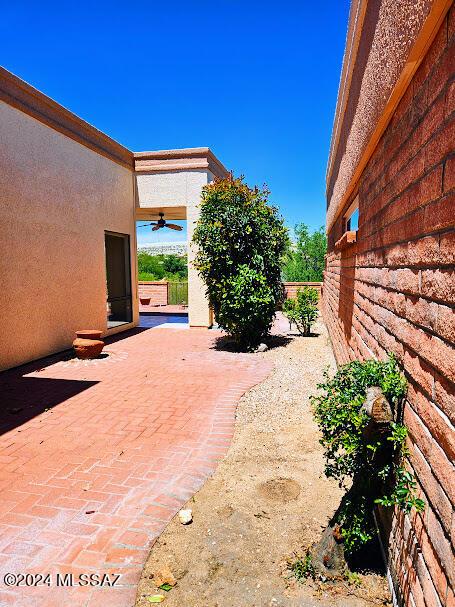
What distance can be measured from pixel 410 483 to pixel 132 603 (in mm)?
1699

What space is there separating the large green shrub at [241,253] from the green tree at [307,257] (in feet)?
53.9

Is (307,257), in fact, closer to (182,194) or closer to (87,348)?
(182,194)

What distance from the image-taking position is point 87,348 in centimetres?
779

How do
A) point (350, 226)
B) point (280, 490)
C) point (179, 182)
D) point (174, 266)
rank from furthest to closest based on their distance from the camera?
point (174, 266) → point (179, 182) → point (350, 226) → point (280, 490)

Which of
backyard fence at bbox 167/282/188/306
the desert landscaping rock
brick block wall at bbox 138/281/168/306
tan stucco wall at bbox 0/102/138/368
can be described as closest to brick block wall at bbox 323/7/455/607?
the desert landscaping rock

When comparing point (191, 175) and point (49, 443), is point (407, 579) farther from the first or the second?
point (191, 175)

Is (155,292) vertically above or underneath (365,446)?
underneath

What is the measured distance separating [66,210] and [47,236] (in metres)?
0.93

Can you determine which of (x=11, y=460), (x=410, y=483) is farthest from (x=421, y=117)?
(x=11, y=460)

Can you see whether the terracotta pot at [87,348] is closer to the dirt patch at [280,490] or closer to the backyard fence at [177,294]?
the dirt patch at [280,490]

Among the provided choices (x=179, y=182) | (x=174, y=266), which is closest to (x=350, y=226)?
(x=179, y=182)

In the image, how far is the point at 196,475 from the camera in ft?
11.4

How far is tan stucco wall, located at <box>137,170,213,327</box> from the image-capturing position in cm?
1160

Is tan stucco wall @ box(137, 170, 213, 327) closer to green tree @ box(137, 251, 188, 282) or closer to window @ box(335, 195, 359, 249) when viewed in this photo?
window @ box(335, 195, 359, 249)
